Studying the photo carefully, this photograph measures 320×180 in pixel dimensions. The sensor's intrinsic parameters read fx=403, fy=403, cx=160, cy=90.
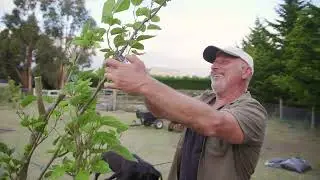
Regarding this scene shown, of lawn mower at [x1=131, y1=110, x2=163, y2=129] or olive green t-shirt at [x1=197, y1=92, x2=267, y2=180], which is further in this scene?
lawn mower at [x1=131, y1=110, x2=163, y2=129]

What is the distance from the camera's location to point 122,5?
1218 mm

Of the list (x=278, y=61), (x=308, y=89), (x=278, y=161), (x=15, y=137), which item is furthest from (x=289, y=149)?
(x=278, y=61)

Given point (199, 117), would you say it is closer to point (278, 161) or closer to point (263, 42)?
point (278, 161)

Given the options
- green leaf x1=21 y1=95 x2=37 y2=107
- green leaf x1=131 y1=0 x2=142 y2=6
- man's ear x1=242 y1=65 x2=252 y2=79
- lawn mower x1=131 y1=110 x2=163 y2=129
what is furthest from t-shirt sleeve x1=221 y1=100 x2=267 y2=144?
lawn mower x1=131 y1=110 x2=163 y2=129

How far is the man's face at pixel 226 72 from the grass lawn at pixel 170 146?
4989 mm

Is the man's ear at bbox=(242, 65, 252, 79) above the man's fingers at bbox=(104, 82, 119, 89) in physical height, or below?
above

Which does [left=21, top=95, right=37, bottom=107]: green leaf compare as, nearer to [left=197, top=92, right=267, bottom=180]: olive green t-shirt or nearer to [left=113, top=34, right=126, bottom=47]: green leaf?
[left=113, top=34, right=126, bottom=47]: green leaf

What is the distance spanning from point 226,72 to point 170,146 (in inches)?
431

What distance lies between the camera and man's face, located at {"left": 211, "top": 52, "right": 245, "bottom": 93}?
220 cm

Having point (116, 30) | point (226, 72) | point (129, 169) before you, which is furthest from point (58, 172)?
point (129, 169)

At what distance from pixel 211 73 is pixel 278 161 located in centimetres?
904

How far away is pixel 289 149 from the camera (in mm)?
13906

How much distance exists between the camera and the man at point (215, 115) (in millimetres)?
1301

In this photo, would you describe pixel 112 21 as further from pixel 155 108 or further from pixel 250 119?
pixel 250 119
